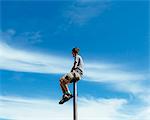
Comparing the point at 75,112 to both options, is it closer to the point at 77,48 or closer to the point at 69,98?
the point at 69,98

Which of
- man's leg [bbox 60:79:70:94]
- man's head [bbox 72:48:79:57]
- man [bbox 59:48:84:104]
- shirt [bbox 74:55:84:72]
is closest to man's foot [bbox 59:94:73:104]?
man [bbox 59:48:84:104]

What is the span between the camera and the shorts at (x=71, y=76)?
1073 inches

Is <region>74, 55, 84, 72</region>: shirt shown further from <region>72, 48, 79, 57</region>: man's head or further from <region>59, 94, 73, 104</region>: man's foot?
<region>59, 94, 73, 104</region>: man's foot

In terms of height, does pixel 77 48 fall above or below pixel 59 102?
above

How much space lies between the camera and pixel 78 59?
89.9 feet

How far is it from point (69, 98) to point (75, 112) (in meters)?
0.88

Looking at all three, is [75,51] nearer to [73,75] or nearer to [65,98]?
[73,75]

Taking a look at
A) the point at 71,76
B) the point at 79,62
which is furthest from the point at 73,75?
the point at 79,62

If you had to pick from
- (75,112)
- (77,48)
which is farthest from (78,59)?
(75,112)

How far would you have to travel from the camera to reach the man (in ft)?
89.5

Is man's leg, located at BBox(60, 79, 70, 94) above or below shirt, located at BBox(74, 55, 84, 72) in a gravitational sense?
below

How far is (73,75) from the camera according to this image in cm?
2728

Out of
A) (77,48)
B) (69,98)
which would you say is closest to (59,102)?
(69,98)

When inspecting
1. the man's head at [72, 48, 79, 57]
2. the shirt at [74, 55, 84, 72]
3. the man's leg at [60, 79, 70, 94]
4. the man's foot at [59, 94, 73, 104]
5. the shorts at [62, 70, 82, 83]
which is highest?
the man's head at [72, 48, 79, 57]
